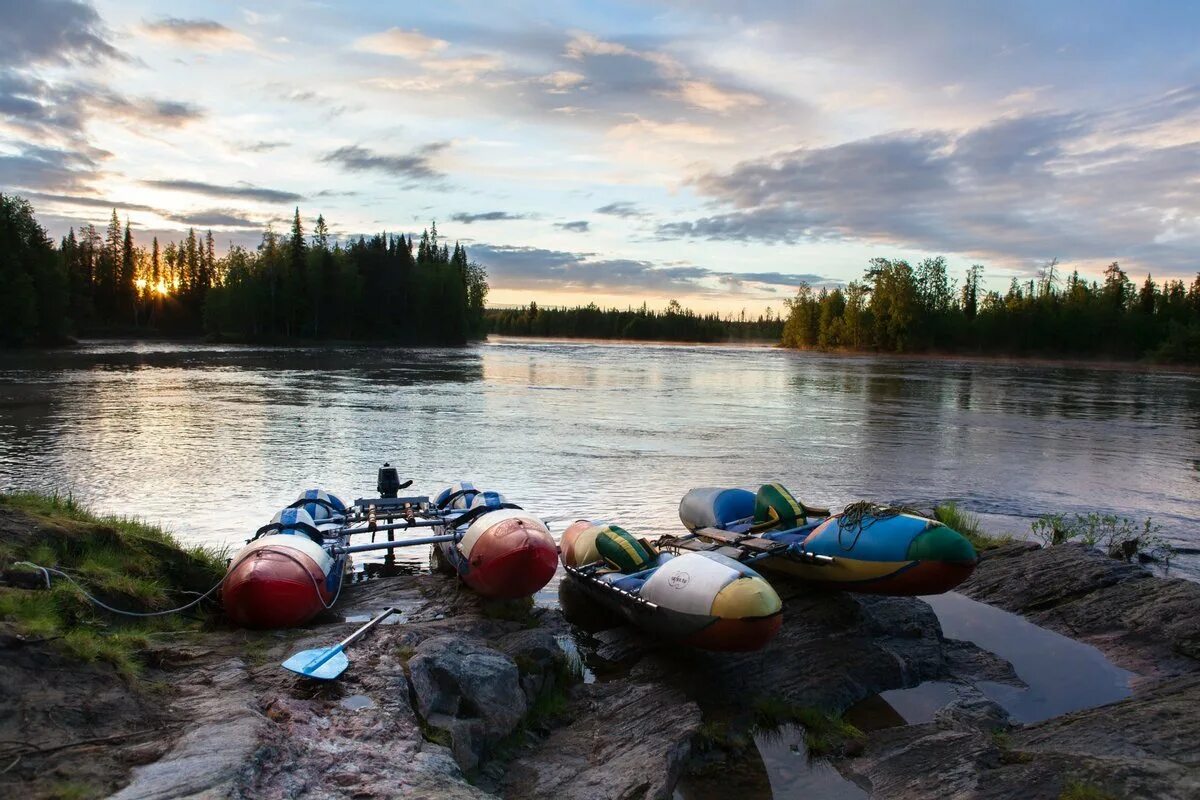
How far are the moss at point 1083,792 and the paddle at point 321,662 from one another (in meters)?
4.55

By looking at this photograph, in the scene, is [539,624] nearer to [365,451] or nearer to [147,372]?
[365,451]

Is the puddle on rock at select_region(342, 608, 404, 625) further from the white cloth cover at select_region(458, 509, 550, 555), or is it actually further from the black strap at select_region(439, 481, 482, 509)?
the black strap at select_region(439, 481, 482, 509)

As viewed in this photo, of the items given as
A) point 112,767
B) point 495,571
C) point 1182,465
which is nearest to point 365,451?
point 495,571

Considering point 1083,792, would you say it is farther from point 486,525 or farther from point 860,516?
point 486,525

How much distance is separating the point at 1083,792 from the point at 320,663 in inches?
189

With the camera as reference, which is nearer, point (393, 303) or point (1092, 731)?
point (1092, 731)

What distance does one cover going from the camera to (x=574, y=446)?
20531 mm

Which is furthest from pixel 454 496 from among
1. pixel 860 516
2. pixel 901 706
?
pixel 901 706

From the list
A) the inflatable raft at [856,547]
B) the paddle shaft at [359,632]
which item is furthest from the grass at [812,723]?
the paddle shaft at [359,632]

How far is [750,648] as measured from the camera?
688 cm

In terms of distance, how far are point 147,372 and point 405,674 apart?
40528 mm

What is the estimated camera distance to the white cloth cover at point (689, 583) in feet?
23.0

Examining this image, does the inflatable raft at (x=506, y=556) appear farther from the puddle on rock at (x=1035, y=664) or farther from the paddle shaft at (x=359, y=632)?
the puddle on rock at (x=1035, y=664)

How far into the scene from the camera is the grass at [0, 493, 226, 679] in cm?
520
